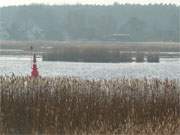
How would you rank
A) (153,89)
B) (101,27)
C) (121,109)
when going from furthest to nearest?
(101,27), (153,89), (121,109)

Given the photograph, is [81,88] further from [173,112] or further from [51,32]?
[51,32]

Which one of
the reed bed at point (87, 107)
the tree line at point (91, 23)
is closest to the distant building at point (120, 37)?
the tree line at point (91, 23)

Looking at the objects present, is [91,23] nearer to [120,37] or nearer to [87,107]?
[120,37]

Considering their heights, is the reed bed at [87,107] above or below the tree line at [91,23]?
below

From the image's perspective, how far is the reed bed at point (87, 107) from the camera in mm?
13039

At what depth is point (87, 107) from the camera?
13.6 metres

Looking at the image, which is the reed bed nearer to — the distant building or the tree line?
the tree line

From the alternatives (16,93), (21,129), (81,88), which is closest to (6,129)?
(21,129)

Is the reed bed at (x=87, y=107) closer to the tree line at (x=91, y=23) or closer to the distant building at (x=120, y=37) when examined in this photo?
the tree line at (x=91, y=23)

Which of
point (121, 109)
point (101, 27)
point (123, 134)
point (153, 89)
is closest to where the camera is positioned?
point (123, 134)

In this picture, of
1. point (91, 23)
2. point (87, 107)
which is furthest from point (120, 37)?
point (87, 107)

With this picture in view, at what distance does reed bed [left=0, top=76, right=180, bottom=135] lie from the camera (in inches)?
513

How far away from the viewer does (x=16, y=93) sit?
46.1 feet

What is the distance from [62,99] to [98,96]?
875mm
